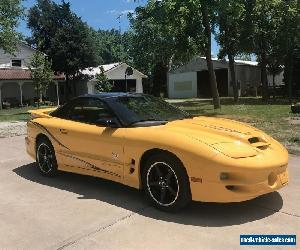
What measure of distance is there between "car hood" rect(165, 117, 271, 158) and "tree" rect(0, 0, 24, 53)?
2605 cm

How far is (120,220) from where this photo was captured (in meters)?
4.91

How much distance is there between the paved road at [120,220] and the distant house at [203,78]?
40.0m

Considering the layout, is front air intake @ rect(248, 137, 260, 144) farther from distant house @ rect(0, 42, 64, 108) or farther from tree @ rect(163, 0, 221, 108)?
distant house @ rect(0, 42, 64, 108)

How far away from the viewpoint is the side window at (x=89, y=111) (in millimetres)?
6196

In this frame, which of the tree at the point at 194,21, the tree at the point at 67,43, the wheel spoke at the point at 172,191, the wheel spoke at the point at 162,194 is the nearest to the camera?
the wheel spoke at the point at 172,191

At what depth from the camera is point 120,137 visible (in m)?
5.58

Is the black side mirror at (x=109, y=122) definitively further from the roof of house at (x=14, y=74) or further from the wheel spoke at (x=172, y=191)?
the roof of house at (x=14, y=74)

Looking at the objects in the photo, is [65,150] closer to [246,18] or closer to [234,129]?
[234,129]

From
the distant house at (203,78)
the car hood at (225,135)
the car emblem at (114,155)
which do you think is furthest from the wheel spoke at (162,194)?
the distant house at (203,78)

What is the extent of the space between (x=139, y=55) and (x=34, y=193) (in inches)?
2072

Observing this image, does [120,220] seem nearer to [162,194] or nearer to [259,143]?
[162,194]

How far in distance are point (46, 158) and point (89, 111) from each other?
3.93 ft

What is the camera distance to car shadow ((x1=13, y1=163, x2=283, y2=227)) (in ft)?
15.8

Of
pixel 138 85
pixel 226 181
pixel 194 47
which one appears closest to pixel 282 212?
pixel 226 181
